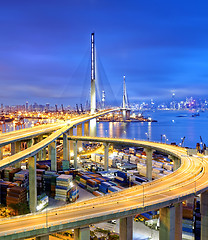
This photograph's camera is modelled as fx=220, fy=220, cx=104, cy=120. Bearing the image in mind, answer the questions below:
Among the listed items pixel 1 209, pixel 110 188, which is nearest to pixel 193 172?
pixel 110 188

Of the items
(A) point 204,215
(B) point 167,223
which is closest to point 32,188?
(B) point 167,223

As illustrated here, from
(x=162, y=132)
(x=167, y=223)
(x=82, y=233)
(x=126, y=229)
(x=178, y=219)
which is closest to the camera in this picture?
(x=82, y=233)

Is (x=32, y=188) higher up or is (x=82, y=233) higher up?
(x=82, y=233)

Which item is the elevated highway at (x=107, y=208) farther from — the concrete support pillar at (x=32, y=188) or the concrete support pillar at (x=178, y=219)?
the concrete support pillar at (x=32, y=188)

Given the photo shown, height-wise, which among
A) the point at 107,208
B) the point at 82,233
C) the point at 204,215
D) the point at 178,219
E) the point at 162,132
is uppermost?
the point at 107,208

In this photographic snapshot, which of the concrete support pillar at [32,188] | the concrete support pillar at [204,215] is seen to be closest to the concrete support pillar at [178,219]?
the concrete support pillar at [204,215]

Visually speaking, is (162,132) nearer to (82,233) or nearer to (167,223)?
(167,223)

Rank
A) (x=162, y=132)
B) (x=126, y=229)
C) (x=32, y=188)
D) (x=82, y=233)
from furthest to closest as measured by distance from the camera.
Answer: (x=162, y=132)
(x=32, y=188)
(x=126, y=229)
(x=82, y=233)

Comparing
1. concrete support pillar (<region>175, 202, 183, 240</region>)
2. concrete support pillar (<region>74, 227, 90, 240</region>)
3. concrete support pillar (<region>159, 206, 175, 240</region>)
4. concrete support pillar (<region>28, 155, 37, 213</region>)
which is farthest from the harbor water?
concrete support pillar (<region>74, 227, 90, 240</region>)
